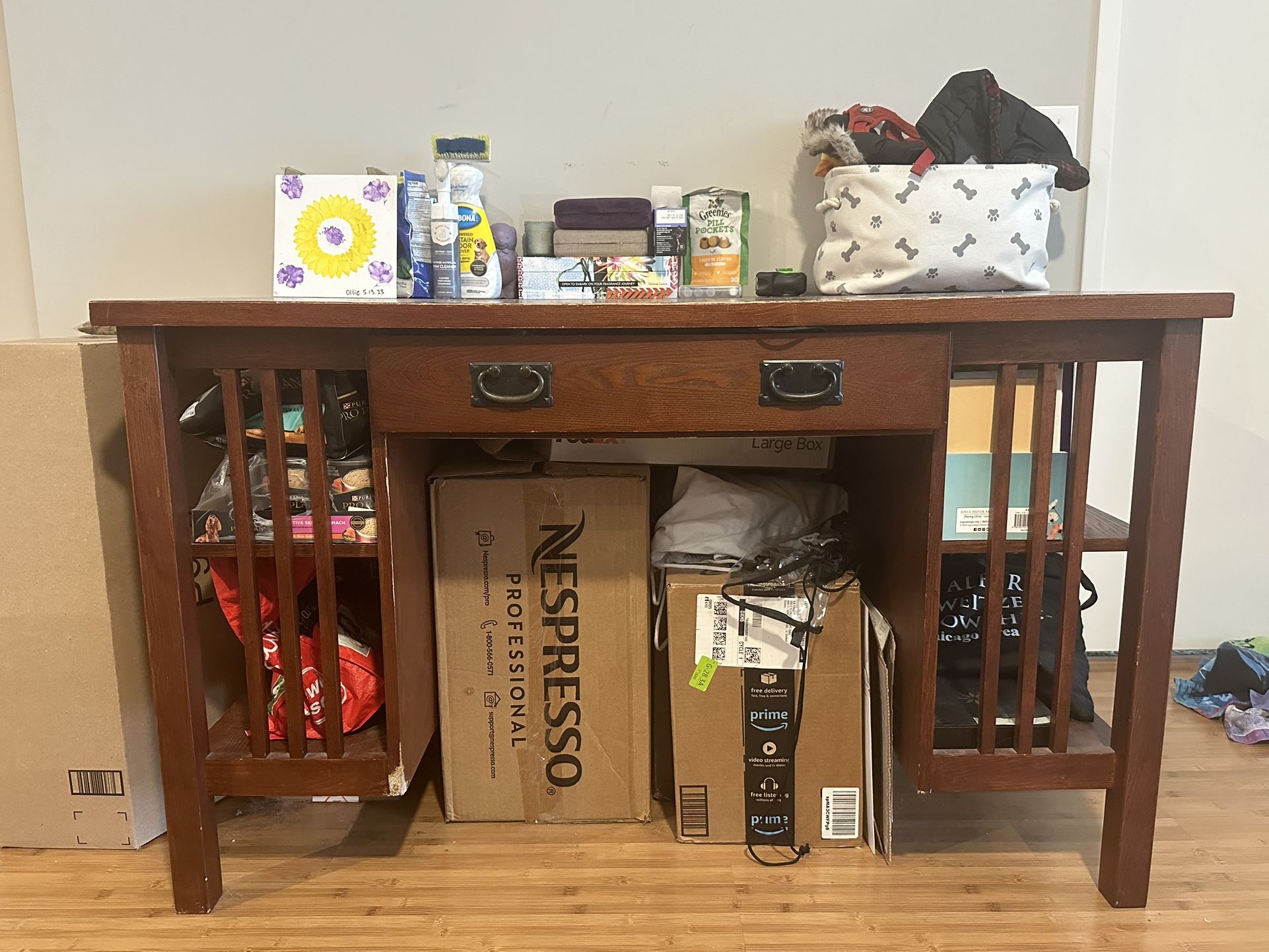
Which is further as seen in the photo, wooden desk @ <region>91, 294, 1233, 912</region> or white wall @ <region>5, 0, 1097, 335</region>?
white wall @ <region>5, 0, 1097, 335</region>

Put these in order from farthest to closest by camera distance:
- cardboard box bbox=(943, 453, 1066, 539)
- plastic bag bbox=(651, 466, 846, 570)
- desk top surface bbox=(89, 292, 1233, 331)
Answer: plastic bag bbox=(651, 466, 846, 570) → cardboard box bbox=(943, 453, 1066, 539) → desk top surface bbox=(89, 292, 1233, 331)

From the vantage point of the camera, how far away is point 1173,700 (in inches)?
75.8

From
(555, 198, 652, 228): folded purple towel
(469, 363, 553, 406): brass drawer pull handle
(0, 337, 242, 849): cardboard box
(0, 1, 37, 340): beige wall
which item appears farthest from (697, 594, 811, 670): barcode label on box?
(0, 1, 37, 340): beige wall

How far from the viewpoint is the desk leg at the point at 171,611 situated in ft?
3.91

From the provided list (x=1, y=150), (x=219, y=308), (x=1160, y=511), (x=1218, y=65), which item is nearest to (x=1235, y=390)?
(x=1218, y=65)

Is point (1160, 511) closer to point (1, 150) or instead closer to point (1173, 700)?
point (1173, 700)

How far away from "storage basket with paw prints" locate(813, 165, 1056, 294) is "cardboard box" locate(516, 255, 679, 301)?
1.08ft

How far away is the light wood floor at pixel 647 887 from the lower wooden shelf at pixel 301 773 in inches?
6.9

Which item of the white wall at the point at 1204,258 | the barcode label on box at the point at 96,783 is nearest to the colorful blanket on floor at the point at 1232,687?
the white wall at the point at 1204,258

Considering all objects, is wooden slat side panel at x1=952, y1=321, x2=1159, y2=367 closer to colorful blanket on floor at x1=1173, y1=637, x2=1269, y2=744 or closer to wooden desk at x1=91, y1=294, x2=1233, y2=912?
wooden desk at x1=91, y1=294, x2=1233, y2=912

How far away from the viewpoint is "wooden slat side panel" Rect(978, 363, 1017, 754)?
121 centimetres

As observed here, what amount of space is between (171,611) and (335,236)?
0.65 m

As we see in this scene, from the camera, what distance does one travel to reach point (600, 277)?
1.56 m

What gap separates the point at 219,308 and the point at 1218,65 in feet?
6.35
